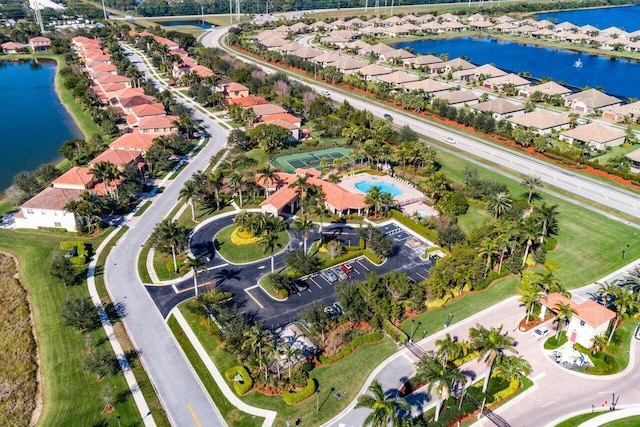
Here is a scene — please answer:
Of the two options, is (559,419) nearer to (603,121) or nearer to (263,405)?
(263,405)

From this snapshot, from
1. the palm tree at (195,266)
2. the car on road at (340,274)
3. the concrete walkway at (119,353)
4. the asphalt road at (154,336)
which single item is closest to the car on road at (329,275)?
the car on road at (340,274)

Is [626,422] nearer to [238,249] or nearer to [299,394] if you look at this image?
[299,394]

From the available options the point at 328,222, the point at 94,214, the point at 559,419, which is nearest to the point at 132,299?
the point at 94,214

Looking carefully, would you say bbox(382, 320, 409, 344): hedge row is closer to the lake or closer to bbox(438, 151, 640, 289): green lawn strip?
bbox(438, 151, 640, 289): green lawn strip

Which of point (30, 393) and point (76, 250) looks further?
point (76, 250)

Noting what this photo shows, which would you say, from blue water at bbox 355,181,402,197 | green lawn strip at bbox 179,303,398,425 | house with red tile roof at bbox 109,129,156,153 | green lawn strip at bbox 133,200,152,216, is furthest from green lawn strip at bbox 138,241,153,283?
blue water at bbox 355,181,402,197

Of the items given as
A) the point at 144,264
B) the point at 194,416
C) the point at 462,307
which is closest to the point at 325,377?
the point at 194,416
